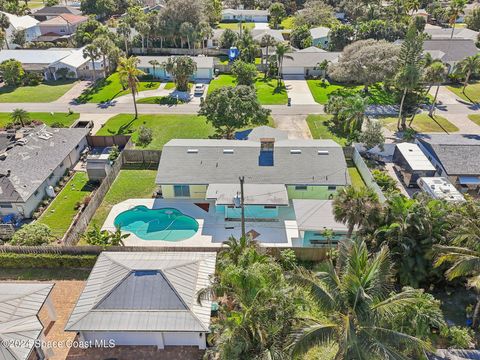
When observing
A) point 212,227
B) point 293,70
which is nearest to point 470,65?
point 293,70

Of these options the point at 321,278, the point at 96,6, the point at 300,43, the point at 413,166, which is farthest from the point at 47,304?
the point at 96,6

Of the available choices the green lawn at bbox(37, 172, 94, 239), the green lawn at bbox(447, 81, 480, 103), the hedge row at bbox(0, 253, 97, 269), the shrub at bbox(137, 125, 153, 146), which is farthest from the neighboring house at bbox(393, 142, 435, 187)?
the green lawn at bbox(37, 172, 94, 239)

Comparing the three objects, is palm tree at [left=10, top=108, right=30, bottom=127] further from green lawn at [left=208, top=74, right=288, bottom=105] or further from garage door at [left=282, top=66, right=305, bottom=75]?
garage door at [left=282, top=66, right=305, bottom=75]

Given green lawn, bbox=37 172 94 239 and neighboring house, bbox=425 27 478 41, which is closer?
green lawn, bbox=37 172 94 239

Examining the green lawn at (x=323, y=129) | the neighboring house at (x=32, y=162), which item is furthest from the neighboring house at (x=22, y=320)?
the green lawn at (x=323, y=129)

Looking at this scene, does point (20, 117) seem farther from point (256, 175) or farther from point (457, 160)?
point (457, 160)

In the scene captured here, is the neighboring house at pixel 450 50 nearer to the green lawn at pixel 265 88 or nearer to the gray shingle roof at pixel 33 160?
the green lawn at pixel 265 88
